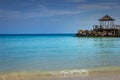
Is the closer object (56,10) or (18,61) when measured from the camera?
(18,61)

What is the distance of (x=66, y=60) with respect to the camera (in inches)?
291

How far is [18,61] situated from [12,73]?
1.54 m

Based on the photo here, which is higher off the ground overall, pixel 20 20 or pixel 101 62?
pixel 20 20

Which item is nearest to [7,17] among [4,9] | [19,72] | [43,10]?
[4,9]

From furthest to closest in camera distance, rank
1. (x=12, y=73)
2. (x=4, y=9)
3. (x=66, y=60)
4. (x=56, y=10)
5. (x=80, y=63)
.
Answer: (x=56, y=10), (x=4, y=9), (x=66, y=60), (x=80, y=63), (x=12, y=73)

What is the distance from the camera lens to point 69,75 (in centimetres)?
554

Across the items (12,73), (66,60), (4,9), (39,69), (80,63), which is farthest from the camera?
(4,9)

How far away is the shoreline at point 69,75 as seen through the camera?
208 inches

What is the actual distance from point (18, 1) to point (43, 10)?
42.0 inches

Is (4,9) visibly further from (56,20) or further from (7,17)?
(56,20)

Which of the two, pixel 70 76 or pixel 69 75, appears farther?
pixel 69 75

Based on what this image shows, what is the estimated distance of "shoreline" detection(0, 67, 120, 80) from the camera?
17.3 ft

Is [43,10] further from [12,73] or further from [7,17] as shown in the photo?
[12,73]

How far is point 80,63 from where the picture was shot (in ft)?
22.5
